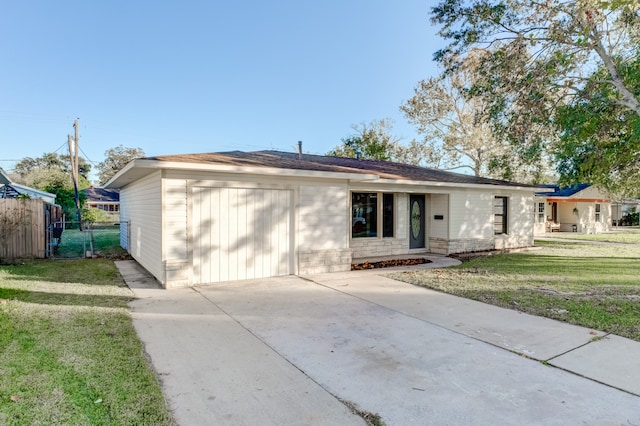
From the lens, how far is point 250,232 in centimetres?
752

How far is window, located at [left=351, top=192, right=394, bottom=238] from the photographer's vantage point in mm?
10734

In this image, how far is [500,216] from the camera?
43.5 feet

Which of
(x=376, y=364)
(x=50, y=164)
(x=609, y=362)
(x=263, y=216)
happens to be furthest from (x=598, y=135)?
(x=50, y=164)

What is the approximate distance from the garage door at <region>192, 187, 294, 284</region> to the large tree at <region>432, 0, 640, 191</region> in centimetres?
650

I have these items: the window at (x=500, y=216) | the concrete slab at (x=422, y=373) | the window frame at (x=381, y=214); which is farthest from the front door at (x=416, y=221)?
the concrete slab at (x=422, y=373)

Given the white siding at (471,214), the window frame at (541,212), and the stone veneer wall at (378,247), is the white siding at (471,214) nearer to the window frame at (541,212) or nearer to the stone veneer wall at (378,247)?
the stone veneer wall at (378,247)

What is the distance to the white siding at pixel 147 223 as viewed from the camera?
7.15m

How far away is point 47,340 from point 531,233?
604 inches

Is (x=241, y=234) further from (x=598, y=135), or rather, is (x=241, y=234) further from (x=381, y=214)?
(x=598, y=135)

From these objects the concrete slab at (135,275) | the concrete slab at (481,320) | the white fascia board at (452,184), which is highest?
the white fascia board at (452,184)

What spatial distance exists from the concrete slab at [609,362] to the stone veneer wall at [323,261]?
540 centimetres

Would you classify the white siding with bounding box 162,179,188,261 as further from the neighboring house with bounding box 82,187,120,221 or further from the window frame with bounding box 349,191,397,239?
the neighboring house with bounding box 82,187,120,221

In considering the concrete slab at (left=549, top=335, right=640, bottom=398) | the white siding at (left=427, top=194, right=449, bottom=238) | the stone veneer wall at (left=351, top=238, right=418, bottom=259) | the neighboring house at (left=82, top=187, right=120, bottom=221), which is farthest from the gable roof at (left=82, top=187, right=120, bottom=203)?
the concrete slab at (left=549, top=335, right=640, bottom=398)

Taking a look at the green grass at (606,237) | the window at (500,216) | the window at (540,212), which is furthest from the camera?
the window at (540,212)
